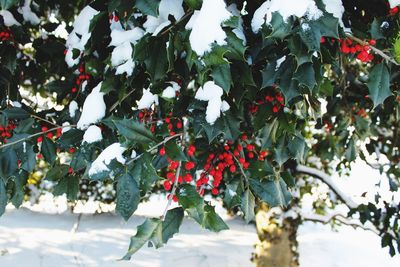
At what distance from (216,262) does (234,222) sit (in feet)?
5.37

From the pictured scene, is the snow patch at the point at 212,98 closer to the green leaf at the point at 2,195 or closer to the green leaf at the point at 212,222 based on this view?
the green leaf at the point at 212,222

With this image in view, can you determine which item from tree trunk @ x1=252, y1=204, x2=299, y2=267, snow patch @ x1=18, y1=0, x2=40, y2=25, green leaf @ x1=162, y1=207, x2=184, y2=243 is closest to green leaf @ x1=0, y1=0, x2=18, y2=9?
green leaf @ x1=162, y1=207, x2=184, y2=243

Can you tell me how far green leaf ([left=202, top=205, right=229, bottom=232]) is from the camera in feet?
3.34

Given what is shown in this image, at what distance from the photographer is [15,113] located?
1.50m

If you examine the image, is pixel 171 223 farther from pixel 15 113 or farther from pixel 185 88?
pixel 15 113

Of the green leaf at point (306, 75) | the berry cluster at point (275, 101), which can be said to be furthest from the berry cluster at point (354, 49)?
Answer: the green leaf at point (306, 75)

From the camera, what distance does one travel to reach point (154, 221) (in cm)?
103

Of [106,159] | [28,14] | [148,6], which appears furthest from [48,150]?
[28,14]

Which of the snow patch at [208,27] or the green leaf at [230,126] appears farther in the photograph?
the green leaf at [230,126]

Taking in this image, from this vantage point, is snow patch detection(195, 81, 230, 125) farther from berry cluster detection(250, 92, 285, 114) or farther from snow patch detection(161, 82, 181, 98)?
berry cluster detection(250, 92, 285, 114)

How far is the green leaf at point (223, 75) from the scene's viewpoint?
0.96 metres

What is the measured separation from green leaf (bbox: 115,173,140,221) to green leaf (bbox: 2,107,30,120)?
677 mm

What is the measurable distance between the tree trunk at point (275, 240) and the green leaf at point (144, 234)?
2439 millimetres

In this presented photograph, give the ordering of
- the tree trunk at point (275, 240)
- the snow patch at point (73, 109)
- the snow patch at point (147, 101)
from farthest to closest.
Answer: the tree trunk at point (275, 240) < the snow patch at point (73, 109) < the snow patch at point (147, 101)
